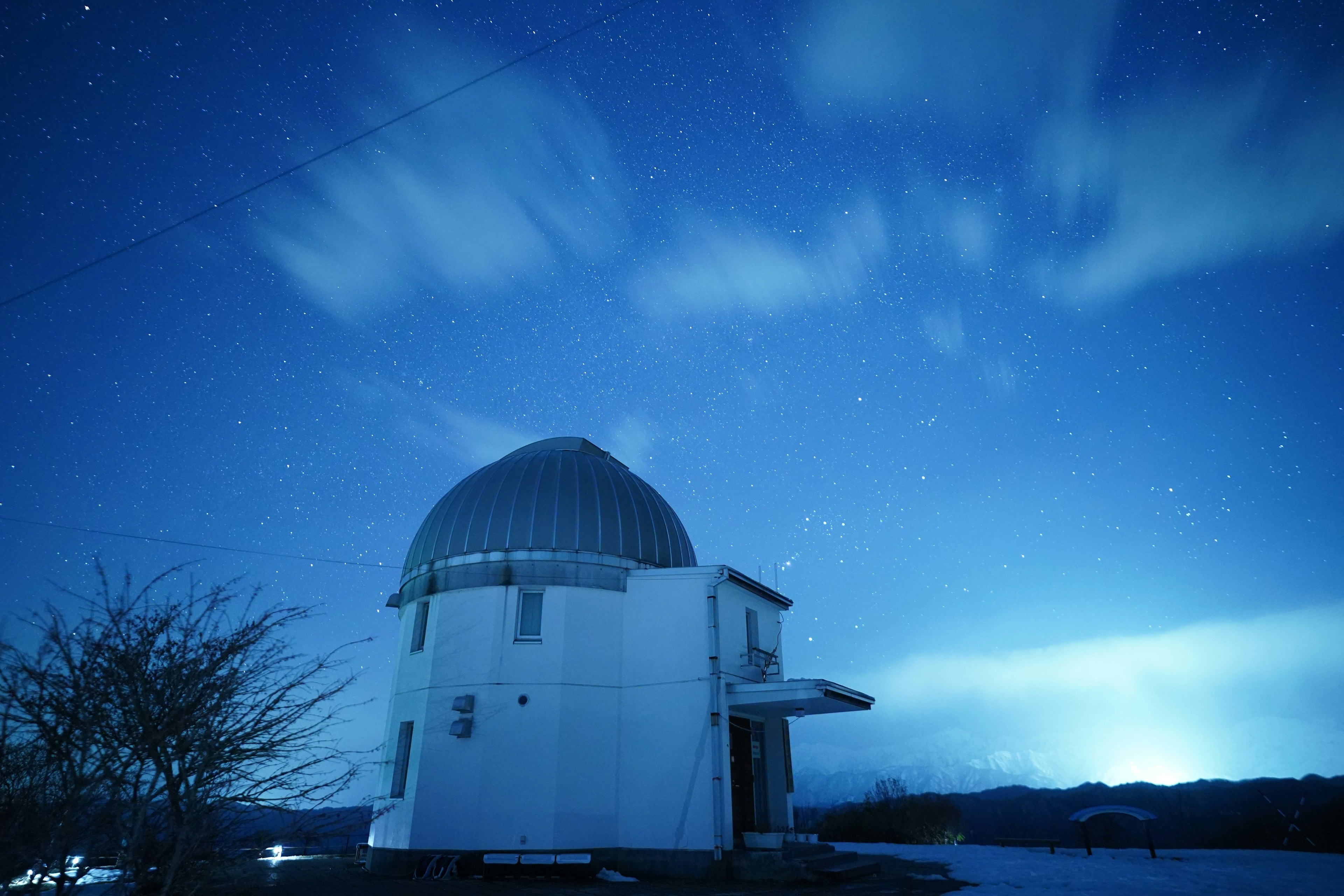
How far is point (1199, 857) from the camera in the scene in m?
15.5

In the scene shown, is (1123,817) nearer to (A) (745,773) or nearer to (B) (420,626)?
(A) (745,773)

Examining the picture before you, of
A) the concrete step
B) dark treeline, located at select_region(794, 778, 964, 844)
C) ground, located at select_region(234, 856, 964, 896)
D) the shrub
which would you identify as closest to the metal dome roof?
ground, located at select_region(234, 856, 964, 896)

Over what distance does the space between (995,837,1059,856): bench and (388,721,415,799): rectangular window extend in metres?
15.5

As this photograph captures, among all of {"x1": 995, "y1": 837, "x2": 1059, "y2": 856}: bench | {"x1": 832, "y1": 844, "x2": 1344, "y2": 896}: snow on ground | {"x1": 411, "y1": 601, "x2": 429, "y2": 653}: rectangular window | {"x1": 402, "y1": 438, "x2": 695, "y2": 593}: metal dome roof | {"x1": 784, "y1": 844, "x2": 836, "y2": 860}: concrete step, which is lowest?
{"x1": 832, "y1": 844, "x2": 1344, "y2": 896}: snow on ground

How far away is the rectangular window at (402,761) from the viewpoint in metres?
15.6

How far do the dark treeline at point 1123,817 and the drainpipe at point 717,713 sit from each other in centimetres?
849

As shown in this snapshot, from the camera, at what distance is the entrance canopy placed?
48.2 feet

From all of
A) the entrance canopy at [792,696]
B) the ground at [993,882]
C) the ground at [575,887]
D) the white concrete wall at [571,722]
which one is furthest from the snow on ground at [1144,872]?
the white concrete wall at [571,722]

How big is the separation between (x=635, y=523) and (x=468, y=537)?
12.7ft

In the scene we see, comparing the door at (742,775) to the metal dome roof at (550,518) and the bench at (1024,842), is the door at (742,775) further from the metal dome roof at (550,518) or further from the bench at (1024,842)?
the bench at (1024,842)

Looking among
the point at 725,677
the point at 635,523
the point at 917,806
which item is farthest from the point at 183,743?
the point at 917,806

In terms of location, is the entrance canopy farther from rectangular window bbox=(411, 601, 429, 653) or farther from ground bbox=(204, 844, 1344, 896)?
rectangular window bbox=(411, 601, 429, 653)

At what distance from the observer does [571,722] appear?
1512 cm

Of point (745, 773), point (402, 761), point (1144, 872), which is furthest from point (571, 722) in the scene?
point (1144, 872)
